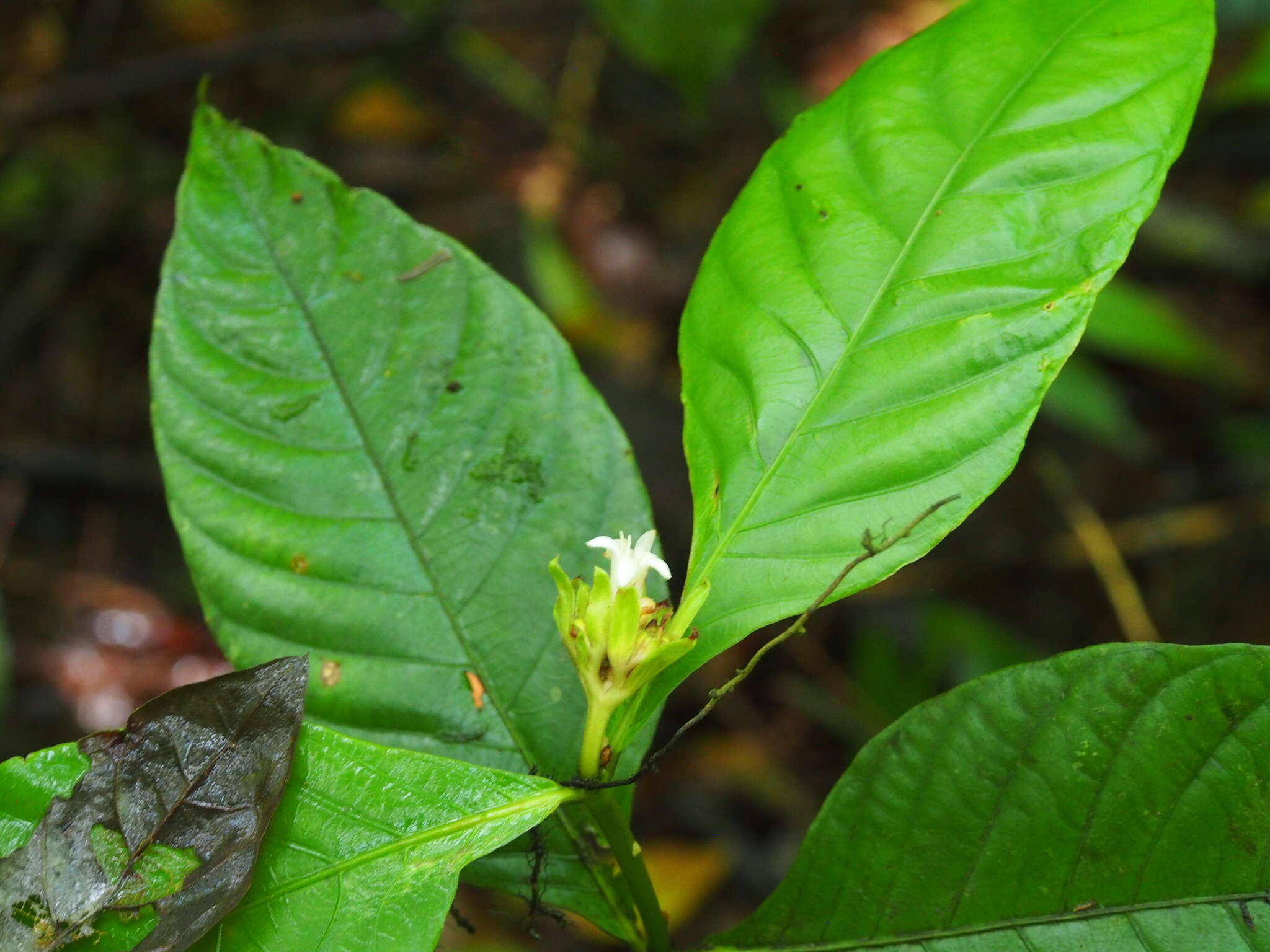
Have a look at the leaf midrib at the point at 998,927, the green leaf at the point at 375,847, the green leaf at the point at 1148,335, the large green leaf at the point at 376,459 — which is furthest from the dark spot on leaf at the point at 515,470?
the green leaf at the point at 1148,335

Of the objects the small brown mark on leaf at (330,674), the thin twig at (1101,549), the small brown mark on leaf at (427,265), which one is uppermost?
the small brown mark on leaf at (427,265)

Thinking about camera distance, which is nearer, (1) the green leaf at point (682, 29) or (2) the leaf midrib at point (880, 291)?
(2) the leaf midrib at point (880, 291)

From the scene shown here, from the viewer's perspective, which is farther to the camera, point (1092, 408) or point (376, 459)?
point (1092, 408)

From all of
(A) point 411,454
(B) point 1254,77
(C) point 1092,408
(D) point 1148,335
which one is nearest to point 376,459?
(A) point 411,454

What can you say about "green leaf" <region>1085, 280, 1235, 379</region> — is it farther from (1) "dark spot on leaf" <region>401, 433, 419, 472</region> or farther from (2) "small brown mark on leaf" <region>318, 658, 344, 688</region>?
(2) "small brown mark on leaf" <region>318, 658, 344, 688</region>

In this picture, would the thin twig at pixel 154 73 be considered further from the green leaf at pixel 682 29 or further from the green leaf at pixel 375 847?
the green leaf at pixel 375 847

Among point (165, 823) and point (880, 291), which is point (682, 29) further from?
point (165, 823)
